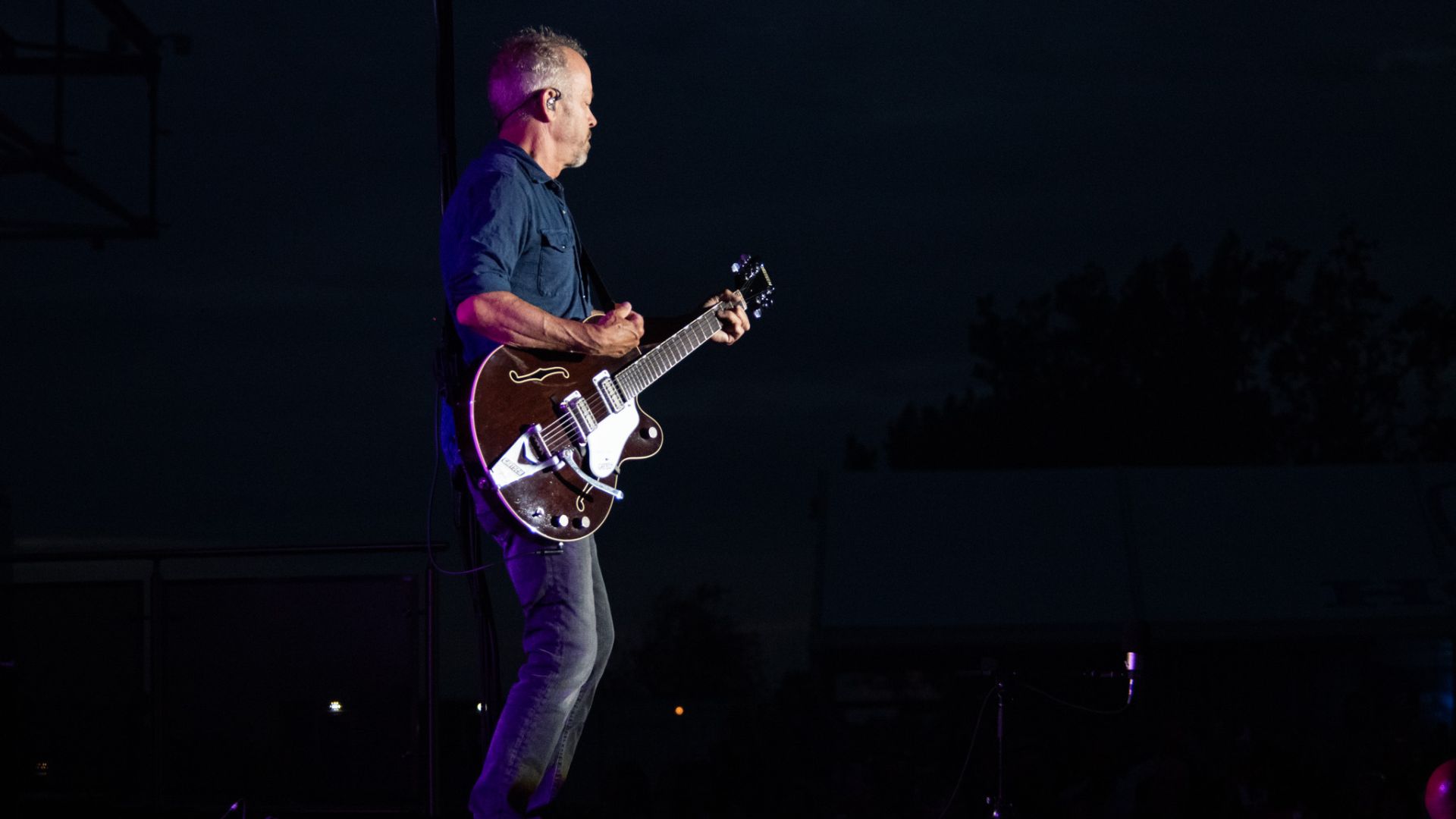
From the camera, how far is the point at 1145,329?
4428cm

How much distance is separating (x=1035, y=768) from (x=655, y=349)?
4384mm

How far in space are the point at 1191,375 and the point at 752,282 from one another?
40.5m

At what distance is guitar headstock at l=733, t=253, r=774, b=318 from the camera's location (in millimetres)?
4461

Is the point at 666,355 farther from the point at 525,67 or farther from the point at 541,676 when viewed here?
the point at 541,676

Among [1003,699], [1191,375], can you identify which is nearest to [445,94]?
[1003,699]

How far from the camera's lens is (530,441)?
3.63 meters

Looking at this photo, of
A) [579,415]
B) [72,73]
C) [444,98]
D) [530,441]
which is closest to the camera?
[530,441]

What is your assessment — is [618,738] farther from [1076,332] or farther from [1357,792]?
[1357,792]

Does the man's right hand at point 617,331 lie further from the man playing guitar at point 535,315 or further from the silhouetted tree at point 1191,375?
the silhouetted tree at point 1191,375

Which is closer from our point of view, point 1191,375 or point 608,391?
point 608,391

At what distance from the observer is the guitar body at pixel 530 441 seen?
356 cm

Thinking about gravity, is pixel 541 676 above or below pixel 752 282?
below

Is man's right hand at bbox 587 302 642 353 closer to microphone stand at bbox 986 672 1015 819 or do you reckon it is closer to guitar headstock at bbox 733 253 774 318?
guitar headstock at bbox 733 253 774 318

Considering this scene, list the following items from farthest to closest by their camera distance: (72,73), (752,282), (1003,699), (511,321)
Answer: (72,73)
(1003,699)
(752,282)
(511,321)
